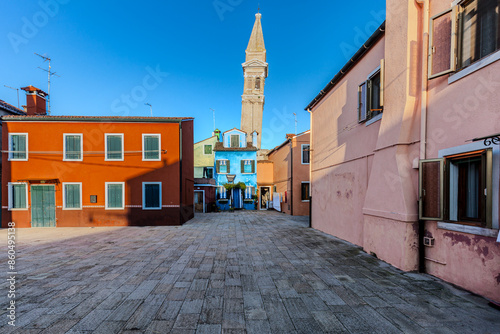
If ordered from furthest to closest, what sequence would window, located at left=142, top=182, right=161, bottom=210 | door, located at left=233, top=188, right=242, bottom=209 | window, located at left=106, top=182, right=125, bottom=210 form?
1. door, located at left=233, top=188, right=242, bottom=209
2. window, located at left=142, top=182, right=161, bottom=210
3. window, located at left=106, top=182, right=125, bottom=210

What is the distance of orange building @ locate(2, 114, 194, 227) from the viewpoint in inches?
516

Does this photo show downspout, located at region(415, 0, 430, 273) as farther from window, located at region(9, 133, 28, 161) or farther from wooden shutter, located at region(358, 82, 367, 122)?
window, located at region(9, 133, 28, 161)

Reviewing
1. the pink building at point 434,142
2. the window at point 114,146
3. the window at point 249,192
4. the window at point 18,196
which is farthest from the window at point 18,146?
the pink building at point 434,142

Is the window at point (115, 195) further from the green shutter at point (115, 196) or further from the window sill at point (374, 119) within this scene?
the window sill at point (374, 119)

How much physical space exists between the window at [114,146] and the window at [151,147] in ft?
4.31

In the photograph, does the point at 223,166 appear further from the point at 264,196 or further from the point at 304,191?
the point at 304,191

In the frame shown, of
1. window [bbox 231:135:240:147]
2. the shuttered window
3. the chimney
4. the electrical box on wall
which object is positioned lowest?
the electrical box on wall

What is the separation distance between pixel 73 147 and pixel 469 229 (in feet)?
56.0

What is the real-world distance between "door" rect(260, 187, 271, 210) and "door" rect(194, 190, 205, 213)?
6409 millimetres

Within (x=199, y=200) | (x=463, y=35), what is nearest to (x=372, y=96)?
(x=463, y=35)

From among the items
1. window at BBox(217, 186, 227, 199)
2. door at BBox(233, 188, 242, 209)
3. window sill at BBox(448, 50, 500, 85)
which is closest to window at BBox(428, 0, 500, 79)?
window sill at BBox(448, 50, 500, 85)

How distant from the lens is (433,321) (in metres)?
3.40

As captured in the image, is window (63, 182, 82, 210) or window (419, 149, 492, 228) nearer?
window (419, 149, 492, 228)

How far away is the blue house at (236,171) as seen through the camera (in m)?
24.0
